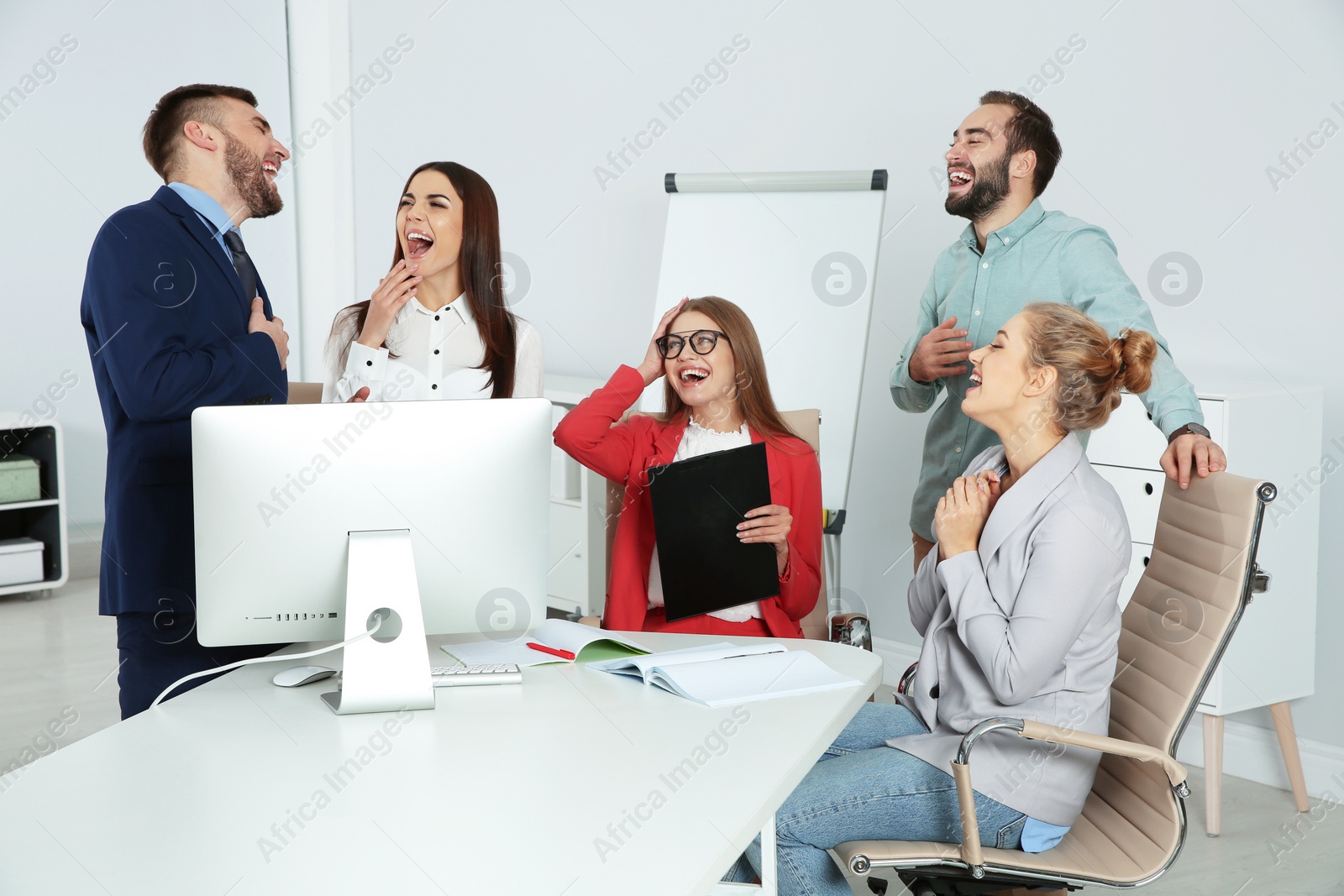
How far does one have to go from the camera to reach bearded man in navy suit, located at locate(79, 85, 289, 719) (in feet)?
6.53

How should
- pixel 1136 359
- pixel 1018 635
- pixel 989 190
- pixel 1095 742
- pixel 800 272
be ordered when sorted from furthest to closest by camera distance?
pixel 800 272, pixel 989 190, pixel 1136 359, pixel 1018 635, pixel 1095 742

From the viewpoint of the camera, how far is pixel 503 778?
1.32 meters

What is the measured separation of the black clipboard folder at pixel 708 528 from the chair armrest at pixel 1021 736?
2.33 feet

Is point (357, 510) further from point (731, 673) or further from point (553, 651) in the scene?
point (731, 673)

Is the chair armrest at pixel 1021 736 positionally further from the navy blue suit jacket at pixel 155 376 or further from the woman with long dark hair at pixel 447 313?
the navy blue suit jacket at pixel 155 376

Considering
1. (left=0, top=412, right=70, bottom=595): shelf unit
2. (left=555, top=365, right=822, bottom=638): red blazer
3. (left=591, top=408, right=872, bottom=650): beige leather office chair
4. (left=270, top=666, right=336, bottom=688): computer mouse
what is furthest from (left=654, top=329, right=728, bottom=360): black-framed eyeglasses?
(left=0, top=412, right=70, bottom=595): shelf unit

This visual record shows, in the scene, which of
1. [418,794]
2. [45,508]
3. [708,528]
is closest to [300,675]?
[418,794]

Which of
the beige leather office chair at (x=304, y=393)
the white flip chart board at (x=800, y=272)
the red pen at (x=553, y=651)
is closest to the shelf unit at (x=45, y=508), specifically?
the beige leather office chair at (x=304, y=393)

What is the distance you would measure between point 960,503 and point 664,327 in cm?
89

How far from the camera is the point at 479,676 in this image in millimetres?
1672

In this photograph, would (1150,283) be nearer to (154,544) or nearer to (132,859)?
(154,544)

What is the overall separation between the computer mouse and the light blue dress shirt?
2.99ft

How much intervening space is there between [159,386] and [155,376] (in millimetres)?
20

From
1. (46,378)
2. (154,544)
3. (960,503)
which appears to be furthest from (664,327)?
(46,378)
